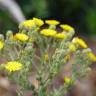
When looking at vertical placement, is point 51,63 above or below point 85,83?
below

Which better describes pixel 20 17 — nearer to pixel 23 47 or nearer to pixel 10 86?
pixel 10 86

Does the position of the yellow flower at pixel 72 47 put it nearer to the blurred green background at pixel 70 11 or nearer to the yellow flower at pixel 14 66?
the yellow flower at pixel 14 66

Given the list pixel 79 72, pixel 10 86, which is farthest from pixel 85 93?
pixel 79 72

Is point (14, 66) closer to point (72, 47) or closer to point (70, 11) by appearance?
point (72, 47)

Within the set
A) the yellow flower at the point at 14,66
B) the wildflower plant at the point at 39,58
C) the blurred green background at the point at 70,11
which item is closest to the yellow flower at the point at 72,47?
the wildflower plant at the point at 39,58

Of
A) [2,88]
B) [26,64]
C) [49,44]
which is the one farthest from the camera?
[2,88]

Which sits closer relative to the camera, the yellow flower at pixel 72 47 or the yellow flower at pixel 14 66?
the yellow flower at pixel 14 66

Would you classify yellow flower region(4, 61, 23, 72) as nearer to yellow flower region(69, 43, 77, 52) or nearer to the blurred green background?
yellow flower region(69, 43, 77, 52)

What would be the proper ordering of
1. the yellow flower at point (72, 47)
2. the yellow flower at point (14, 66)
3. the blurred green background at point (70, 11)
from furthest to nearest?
the blurred green background at point (70, 11), the yellow flower at point (72, 47), the yellow flower at point (14, 66)
